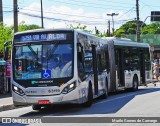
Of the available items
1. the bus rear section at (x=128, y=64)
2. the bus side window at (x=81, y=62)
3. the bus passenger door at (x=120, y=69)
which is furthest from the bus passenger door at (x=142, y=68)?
the bus side window at (x=81, y=62)

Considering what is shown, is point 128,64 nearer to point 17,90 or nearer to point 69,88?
point 69,88

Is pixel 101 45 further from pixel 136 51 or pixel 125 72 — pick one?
pixel 136 51

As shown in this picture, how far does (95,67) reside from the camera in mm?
20172

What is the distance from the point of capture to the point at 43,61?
646 inches

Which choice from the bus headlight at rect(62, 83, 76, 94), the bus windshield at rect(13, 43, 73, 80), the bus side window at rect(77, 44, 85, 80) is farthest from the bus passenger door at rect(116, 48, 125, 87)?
the bus headlight at rect(62, 83, 76, 94)

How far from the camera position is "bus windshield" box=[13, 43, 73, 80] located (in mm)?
16281

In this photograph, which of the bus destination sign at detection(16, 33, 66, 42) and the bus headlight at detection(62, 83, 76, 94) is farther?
the bus destination sign at detection(16, 33, 66, 42)

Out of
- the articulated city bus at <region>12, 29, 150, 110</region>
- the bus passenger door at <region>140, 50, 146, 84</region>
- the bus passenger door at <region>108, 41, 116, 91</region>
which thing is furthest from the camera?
the bus passenger door at <region>140, 50, 146, 84</region>

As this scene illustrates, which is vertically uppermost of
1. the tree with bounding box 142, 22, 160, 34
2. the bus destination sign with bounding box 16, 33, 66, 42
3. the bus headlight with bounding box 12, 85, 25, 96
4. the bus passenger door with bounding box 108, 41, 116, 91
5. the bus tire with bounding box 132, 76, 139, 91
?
the tree with bounding box 142, 22, 160, 34

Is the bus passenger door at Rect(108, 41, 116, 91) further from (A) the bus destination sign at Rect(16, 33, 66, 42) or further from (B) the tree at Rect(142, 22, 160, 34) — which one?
(B) the tree at Rect(142, 22, 160, 34)

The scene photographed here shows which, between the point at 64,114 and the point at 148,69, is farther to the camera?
the point at 148,69

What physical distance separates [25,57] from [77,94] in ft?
7.61

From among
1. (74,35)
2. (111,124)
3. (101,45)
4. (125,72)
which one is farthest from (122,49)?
(111,124)

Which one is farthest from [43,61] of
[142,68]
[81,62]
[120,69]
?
[142,68]
